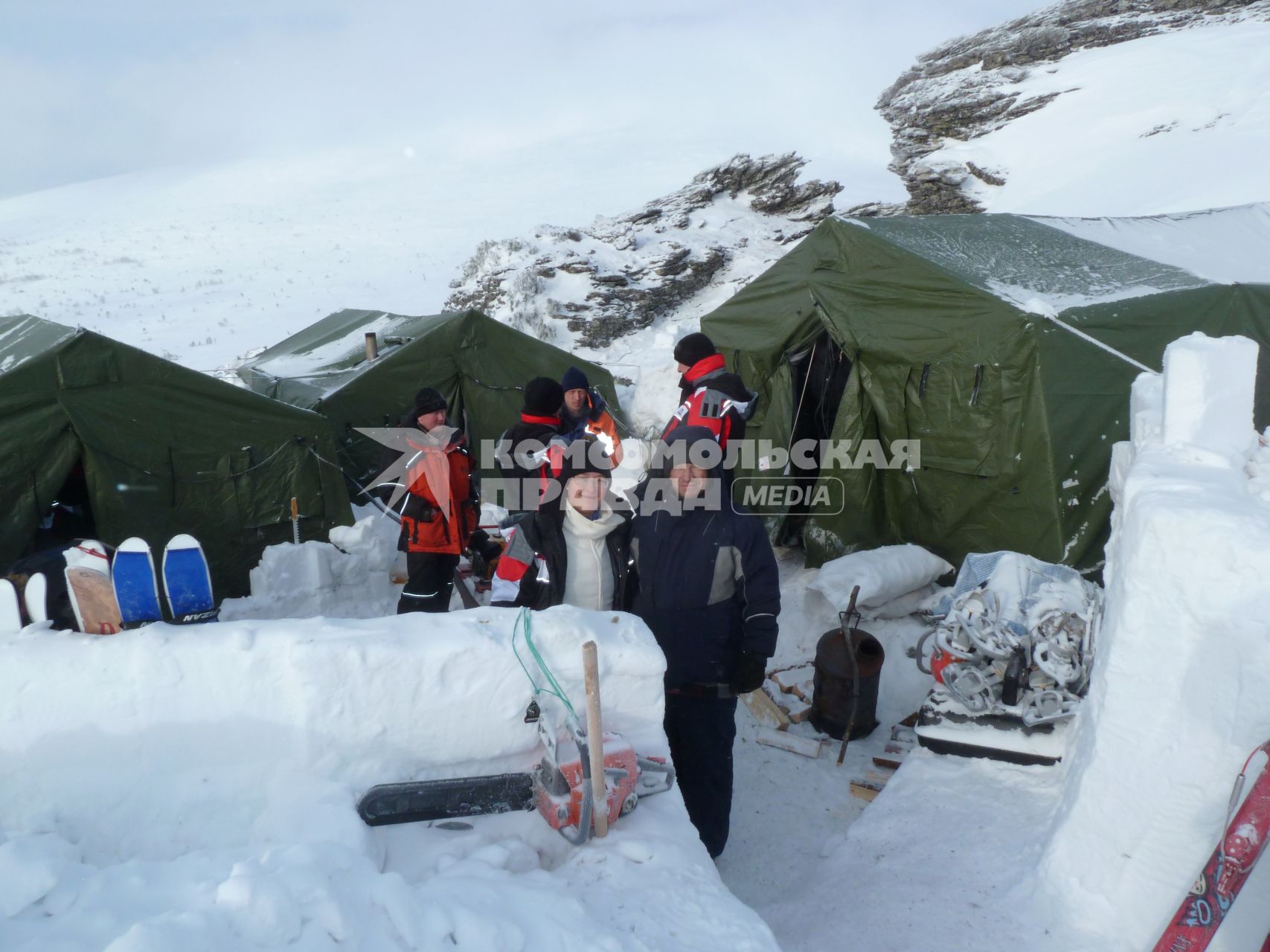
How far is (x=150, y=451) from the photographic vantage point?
5680 mm

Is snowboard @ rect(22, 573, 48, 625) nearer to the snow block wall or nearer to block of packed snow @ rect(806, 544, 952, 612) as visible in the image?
the snow block wall

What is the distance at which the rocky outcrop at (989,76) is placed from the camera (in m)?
15.3

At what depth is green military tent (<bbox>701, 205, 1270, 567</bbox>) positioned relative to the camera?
17.5 feet

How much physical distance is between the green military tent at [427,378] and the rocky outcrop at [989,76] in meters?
9.54

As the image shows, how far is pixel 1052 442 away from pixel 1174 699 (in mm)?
3316

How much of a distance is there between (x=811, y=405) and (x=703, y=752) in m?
4.55

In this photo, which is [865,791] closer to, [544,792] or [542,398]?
[544,792]

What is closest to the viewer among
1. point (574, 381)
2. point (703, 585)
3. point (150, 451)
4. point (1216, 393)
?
point (1216, 393)

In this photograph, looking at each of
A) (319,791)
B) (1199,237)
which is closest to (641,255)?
(1199,237)

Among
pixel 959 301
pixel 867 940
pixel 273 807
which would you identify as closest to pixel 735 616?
pixel 867 940

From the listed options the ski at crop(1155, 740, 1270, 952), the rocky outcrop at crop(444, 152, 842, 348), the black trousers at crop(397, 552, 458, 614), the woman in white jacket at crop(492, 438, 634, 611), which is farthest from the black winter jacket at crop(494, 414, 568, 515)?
the rocky outcrop at crop(444, 152, 842, 348)

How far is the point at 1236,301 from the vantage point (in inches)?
220

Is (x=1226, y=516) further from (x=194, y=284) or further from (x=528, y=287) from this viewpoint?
(x=194, y=284)

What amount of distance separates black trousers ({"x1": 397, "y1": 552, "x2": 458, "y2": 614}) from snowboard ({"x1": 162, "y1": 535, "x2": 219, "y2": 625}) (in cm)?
207
